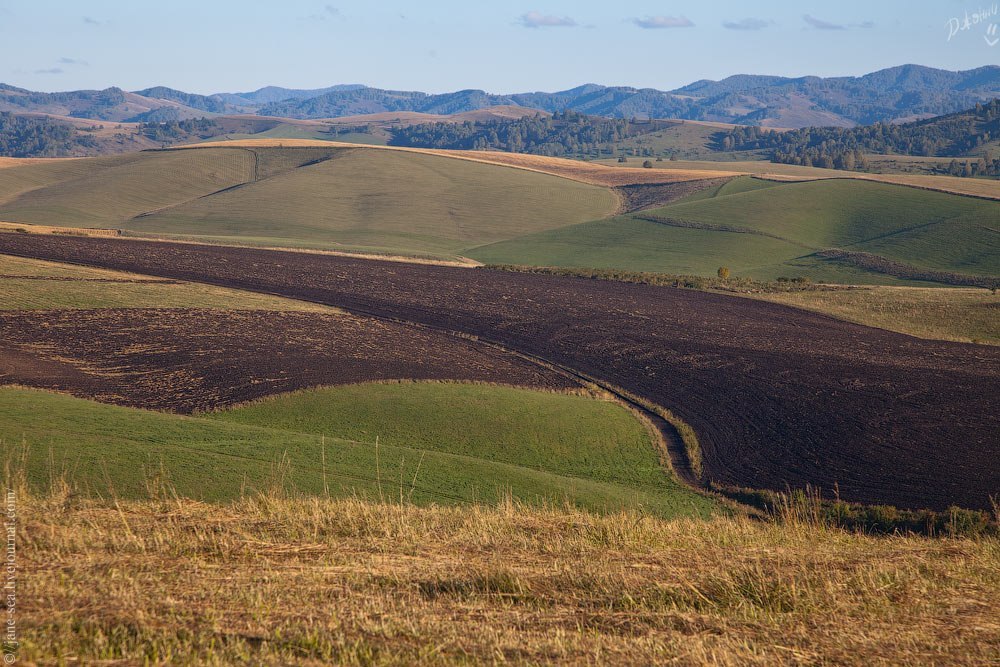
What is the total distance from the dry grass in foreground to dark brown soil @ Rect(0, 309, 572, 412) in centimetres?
2146

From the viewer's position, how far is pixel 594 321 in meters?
48.3

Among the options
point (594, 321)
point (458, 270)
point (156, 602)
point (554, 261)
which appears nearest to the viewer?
point (156, 602)

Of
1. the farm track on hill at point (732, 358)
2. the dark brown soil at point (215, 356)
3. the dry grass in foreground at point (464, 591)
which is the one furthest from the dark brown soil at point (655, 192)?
the dry grass in foreground at point (464, 591)

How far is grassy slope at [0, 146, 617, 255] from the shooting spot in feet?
360

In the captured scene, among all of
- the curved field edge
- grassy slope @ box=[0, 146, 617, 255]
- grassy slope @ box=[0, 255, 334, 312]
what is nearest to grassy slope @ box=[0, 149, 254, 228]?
grassy slope @ box=[0, 146, 617, 255]

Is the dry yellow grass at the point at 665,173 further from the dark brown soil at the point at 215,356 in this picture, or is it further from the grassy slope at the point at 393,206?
the dark brown soil at the point at 215,356

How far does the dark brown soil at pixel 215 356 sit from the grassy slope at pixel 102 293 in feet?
6.28

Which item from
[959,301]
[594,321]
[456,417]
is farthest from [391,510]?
[959,301]

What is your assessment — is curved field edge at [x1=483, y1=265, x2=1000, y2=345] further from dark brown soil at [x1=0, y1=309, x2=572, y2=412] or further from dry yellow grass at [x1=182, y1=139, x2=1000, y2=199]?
dry yellow grass at [x1=182, y1=139, x2=1000, y2=199]

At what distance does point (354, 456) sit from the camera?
23.0 m

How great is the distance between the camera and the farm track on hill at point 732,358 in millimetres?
26266

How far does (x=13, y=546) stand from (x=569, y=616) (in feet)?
18.2

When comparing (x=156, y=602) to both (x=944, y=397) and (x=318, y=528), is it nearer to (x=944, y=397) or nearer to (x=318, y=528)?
(x=318, y=528)

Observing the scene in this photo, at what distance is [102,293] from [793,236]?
8069 centimetres
